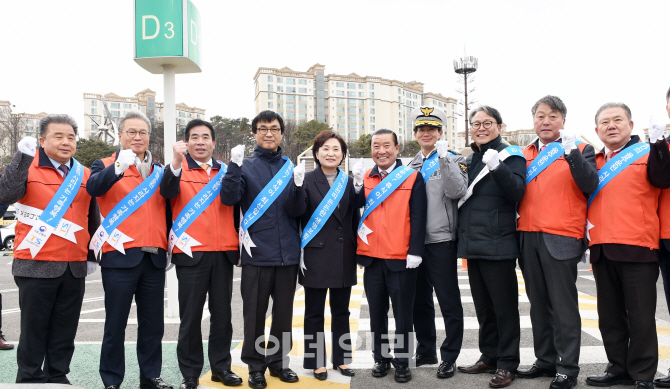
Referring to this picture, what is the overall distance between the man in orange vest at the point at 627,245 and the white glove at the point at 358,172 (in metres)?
1.82

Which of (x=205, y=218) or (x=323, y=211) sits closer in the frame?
(x=205, y=218)

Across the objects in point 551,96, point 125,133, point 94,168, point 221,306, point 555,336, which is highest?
point 551,96

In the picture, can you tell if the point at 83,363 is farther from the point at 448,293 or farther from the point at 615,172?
the point at 615,172

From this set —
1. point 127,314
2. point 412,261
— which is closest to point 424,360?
point 412,261

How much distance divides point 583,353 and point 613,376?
876mm

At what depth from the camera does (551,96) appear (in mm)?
4047

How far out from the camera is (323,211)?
401 cm

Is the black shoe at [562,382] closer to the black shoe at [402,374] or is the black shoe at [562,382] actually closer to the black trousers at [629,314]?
the black trousers at [629,314]

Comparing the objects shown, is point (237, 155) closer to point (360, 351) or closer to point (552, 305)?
point (360, 351)

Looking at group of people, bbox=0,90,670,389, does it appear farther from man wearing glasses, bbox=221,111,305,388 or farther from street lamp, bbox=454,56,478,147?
street lamp, bbox=454,56,478,147

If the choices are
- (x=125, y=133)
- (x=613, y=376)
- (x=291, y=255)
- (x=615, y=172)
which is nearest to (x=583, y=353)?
(x=613, y=376)

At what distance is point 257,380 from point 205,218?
133cm

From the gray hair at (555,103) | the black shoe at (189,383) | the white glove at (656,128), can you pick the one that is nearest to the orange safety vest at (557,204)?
the gray hair at (555,103)

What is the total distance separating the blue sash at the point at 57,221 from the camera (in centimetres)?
345
